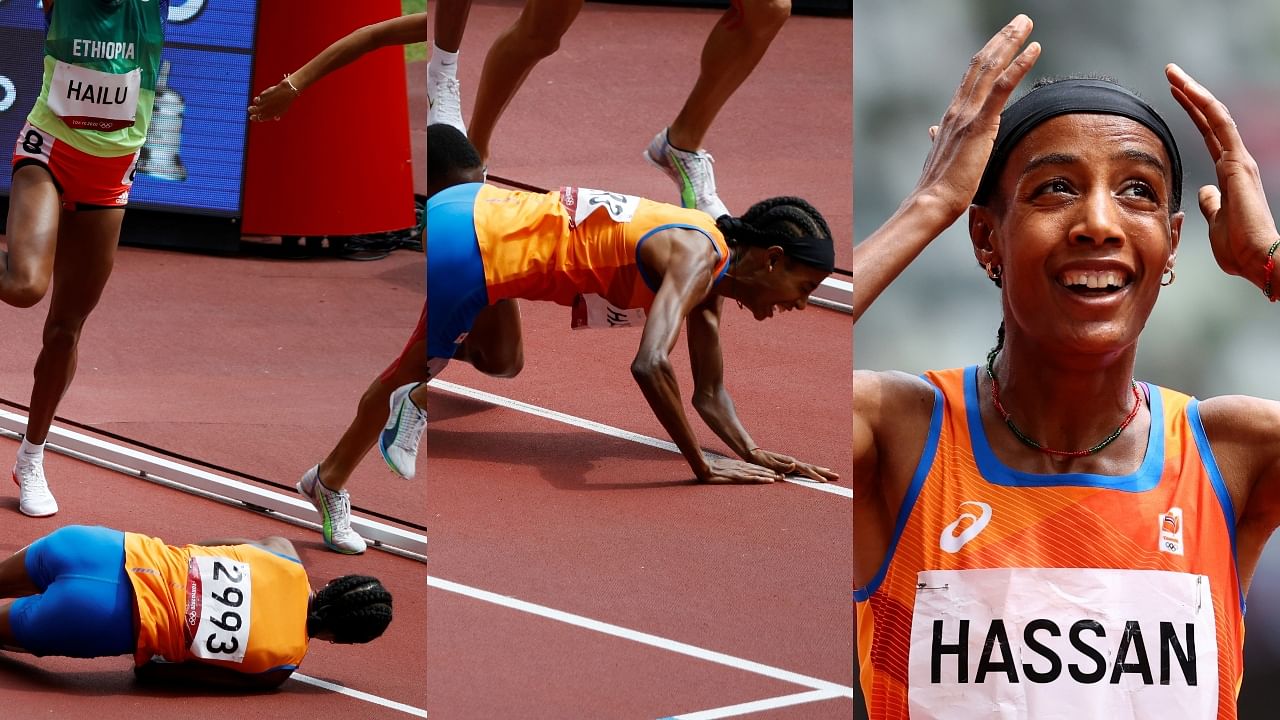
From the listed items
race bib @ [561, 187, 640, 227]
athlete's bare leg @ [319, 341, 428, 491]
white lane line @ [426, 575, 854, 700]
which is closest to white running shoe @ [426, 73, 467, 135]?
race bib @ [561, 187, 640, 227]

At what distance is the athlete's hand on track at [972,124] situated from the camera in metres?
1.38

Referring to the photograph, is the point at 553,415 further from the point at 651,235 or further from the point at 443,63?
the point at 443,63

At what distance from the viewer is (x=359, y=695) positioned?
317 cm

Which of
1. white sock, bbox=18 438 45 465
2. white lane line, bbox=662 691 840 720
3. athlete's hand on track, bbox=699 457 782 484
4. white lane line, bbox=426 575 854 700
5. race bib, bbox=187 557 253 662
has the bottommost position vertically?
race bib, bbox=187 557 253 662

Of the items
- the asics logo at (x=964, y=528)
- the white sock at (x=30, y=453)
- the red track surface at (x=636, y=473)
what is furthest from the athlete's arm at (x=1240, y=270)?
the white sock at (x=30, y=453)

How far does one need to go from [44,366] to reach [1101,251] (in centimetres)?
256

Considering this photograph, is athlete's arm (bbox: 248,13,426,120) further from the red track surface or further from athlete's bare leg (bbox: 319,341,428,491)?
the red track surface

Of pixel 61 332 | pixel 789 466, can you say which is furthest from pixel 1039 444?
pixel 61 332

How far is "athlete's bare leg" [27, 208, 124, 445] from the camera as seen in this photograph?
10.4 feet

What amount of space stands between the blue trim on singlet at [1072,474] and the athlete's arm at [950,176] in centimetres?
19

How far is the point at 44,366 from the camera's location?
3250 mm

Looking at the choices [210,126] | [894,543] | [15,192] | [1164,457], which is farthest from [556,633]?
[210,126]

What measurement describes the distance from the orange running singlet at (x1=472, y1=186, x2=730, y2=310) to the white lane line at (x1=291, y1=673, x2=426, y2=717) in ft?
5.81

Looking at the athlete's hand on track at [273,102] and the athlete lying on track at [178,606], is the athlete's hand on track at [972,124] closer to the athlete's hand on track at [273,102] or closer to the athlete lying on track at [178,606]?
the athlete's hand on track at [273,102]
